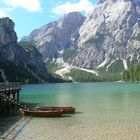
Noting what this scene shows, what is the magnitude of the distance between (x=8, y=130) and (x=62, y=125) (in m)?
8.10

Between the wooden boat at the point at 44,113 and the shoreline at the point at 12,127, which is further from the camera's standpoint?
the wooden boat at the point at 44,113

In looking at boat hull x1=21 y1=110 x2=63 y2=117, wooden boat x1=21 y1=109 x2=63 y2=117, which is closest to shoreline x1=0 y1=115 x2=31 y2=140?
wooden boat x1=21 y1=109 x2=63 y2=117

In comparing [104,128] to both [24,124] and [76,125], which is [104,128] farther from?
[24,124]

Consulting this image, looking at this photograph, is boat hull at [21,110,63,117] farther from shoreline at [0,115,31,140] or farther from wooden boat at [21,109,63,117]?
shoreline at [0,115,31,140]

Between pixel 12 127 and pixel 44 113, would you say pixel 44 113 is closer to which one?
pixel 44 113

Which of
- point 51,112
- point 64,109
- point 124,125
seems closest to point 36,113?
point 51,112

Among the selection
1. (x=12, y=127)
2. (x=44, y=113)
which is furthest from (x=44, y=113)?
(x=12, y=127)

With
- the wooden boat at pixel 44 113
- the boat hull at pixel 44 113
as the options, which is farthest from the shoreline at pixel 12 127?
the boat hull at pixel 44 113

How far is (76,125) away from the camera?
48.9 m

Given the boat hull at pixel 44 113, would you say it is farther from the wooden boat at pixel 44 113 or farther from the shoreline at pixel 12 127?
the shoreline at pixel 12 127

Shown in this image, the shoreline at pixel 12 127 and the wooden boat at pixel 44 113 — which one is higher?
the wooden boat at pixel 44 113

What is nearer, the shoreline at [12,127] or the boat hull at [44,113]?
the shoreline at [12,127]

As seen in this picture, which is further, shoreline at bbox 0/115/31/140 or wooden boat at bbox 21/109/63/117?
wooden boat at bbox 21/109/63/117

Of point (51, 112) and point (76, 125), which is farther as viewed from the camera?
point (51, 112)
